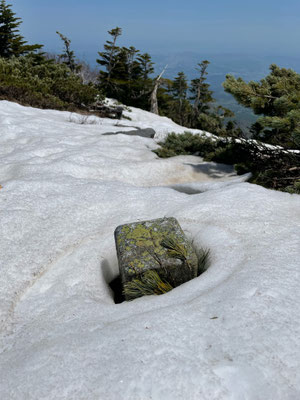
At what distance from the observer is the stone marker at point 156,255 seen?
407 centimetres

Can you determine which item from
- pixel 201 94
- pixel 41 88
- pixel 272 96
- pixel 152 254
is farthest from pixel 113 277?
pixel 201 94

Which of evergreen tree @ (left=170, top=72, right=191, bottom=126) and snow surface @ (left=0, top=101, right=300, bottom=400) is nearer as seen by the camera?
snow surface @ (left=0, top=101, right=300, bottom=400)

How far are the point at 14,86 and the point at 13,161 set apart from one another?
11689 millimetres

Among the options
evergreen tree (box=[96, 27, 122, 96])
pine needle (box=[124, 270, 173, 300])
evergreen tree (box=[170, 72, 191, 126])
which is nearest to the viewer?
pine needle (box=[124, 270, 173, 300])

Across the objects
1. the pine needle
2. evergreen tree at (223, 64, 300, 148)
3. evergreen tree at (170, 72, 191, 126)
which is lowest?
evergreen tree at (170, 72, 191, 126)

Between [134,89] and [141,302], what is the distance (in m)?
50.4

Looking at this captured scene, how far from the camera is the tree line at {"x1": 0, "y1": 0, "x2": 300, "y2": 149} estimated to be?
752 centimetres

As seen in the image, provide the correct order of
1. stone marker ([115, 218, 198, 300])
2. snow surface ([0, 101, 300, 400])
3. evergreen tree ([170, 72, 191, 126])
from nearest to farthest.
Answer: snow surface ([0, 101, 300, 400]) → stone marker ([115, 218, 198, 300]) → evergreen tree ([170, 72, 191, 126])

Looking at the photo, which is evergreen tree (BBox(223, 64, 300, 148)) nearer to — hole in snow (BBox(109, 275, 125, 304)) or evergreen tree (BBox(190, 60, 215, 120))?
hole in snow (BBox(109, 275, 125, 304))

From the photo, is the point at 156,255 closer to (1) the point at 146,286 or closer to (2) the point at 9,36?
(1) the point at 146,286

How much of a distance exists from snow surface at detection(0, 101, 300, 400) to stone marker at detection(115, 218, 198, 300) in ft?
1.03

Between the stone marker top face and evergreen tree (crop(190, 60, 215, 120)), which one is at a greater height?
the stone marker top face

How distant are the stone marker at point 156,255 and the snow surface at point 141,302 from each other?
1.03ft

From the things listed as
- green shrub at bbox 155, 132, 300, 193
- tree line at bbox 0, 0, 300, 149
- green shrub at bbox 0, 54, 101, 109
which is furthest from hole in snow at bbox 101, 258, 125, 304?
green shrub at bbox 0, 54, 101, 109
